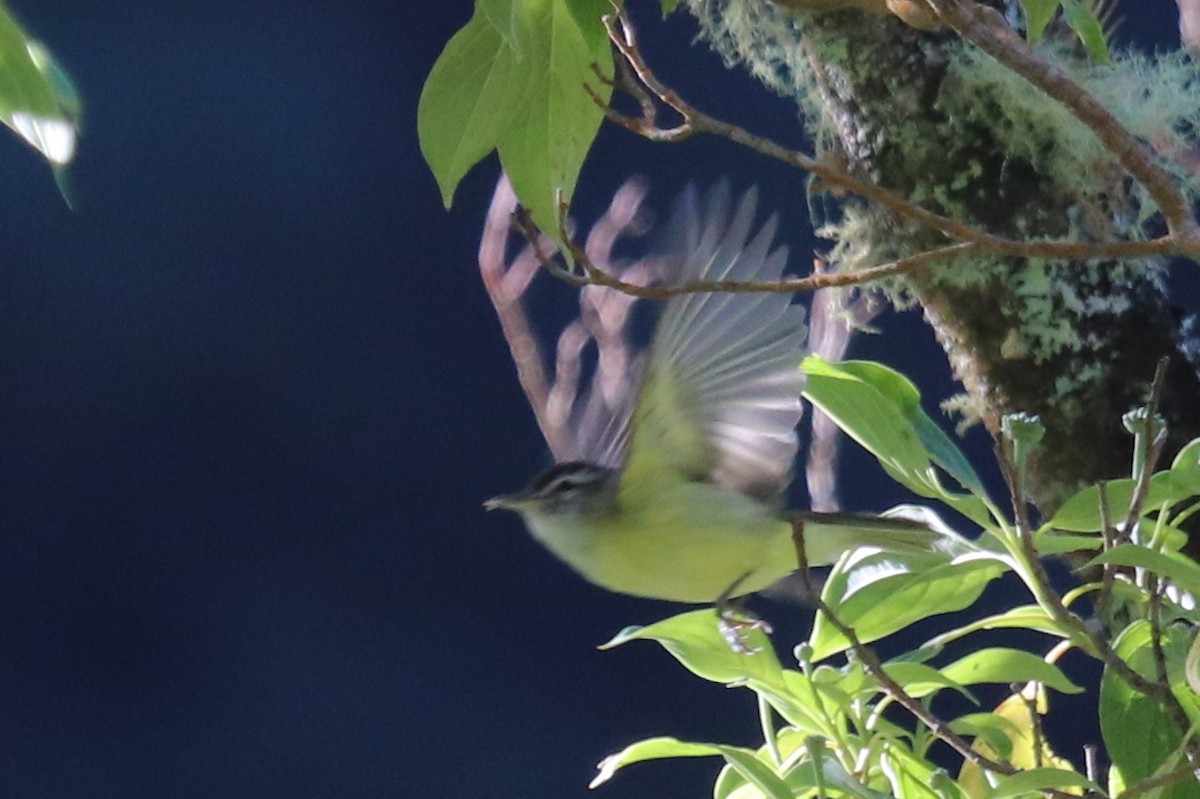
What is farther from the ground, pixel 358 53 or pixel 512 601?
pixel 358 53

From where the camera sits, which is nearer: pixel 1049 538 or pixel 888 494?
pixel 1049 538

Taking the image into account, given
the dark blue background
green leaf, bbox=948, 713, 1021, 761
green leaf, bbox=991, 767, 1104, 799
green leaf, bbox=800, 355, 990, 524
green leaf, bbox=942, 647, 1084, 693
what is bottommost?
green leaf, bbox=991, 767, 1104, 799

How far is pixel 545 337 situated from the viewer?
1654 millimetres

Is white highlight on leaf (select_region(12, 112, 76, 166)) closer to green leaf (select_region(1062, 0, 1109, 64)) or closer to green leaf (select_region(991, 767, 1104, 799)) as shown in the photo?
green leaf (select_region(1062, 0, 1109, 64))

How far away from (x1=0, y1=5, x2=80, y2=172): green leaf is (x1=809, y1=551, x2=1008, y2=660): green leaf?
432 mm

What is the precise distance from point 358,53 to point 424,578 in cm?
63

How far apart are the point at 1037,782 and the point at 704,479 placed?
0.28 metres

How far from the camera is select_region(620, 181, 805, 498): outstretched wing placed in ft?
2.27

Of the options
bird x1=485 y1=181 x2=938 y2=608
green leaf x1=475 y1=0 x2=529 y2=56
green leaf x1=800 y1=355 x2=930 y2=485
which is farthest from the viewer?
bird x1=485 y1=181 x2=938 y2=608

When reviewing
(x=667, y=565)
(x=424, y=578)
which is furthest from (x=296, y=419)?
(x=667, y=565)

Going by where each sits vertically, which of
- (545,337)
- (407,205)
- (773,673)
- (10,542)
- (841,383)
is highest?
(407,205)

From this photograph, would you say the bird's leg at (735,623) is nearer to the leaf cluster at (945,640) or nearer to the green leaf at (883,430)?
the leaf cluster at (945,640)

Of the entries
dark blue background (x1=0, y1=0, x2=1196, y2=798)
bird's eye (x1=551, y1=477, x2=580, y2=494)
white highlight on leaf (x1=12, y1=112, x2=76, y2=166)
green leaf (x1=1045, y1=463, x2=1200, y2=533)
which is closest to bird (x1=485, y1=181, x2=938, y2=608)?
bird's eye (x1=551, y1=477, x2=580, y2=494)

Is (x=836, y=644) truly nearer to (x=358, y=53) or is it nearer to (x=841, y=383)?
(x=841, y=383)
